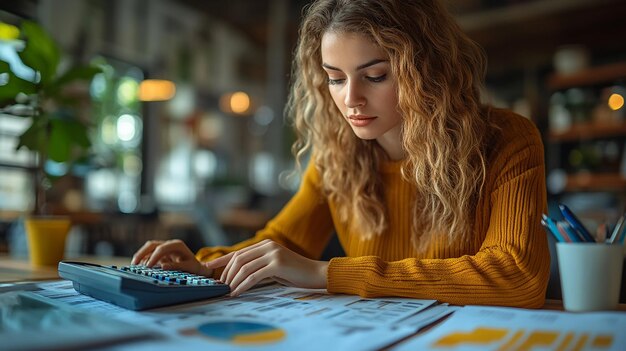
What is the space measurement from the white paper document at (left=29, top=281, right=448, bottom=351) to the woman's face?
1.28 ft

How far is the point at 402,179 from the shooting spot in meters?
1.36

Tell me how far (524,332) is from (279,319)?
312 millimetres

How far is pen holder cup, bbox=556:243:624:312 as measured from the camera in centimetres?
85

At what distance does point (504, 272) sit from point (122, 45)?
19.6 feet

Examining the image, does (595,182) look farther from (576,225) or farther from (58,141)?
(58,141)

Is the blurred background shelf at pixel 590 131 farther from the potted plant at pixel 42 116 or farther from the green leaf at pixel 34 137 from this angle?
the green leaf at pixel 34 137

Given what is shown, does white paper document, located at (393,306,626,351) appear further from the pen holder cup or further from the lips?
the lips

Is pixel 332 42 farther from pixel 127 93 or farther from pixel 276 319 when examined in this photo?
pixel 127 93

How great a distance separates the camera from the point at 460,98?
1.24 meters

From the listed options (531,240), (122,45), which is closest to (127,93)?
(122,45)

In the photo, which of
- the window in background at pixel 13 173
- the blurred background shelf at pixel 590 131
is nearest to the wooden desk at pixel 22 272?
the window in background at pixel 13 173

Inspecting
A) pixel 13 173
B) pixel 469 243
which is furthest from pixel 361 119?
pixel 13 173

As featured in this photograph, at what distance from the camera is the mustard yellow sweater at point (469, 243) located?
3.12 ft

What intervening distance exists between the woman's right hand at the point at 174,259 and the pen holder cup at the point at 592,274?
64cm
